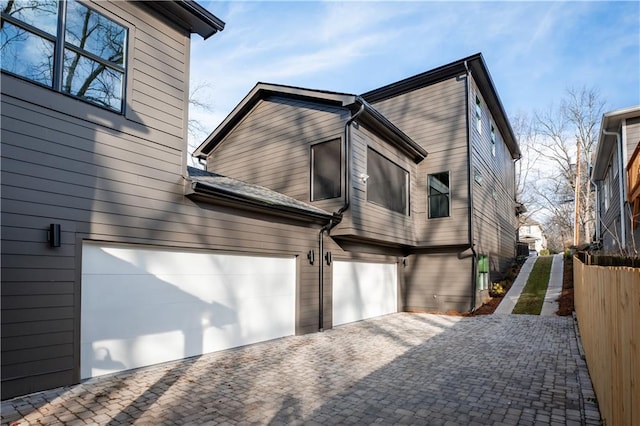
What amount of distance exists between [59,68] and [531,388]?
7186mm

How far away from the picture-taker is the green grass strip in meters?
11.6

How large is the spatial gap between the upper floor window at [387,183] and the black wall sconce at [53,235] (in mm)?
6938

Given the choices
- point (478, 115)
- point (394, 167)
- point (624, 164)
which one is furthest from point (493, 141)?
point (394, 167)

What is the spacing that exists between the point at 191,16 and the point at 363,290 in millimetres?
7761

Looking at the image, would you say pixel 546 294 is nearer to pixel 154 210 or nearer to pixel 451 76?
pixel 451 76

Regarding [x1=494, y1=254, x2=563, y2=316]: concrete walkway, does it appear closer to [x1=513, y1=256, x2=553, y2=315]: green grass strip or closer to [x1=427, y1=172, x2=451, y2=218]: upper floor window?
[x1=513, y1=256, x2=553, y2=315]: green grass strip

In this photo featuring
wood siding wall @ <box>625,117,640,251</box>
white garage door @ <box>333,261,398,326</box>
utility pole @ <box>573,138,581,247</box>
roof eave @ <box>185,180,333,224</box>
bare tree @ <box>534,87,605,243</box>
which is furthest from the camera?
bare tree @ <box>534,87,605,243</box>

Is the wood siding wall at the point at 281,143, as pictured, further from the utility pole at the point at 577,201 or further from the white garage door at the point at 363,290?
the utility pole at the point at 577,201

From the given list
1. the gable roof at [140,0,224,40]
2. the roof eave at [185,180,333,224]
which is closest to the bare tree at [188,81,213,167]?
the roof eave at [185,180,333,224]

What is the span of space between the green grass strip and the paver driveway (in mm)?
4154

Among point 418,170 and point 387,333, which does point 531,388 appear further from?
point 418,170

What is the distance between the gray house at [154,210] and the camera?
450 cm

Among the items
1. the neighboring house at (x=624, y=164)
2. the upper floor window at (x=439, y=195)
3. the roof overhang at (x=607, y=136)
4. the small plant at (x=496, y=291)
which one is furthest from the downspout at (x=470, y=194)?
the roof overhang at (x=607, y=136)

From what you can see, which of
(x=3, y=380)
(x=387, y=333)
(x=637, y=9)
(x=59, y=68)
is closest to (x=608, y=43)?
(x=637, y=9)
